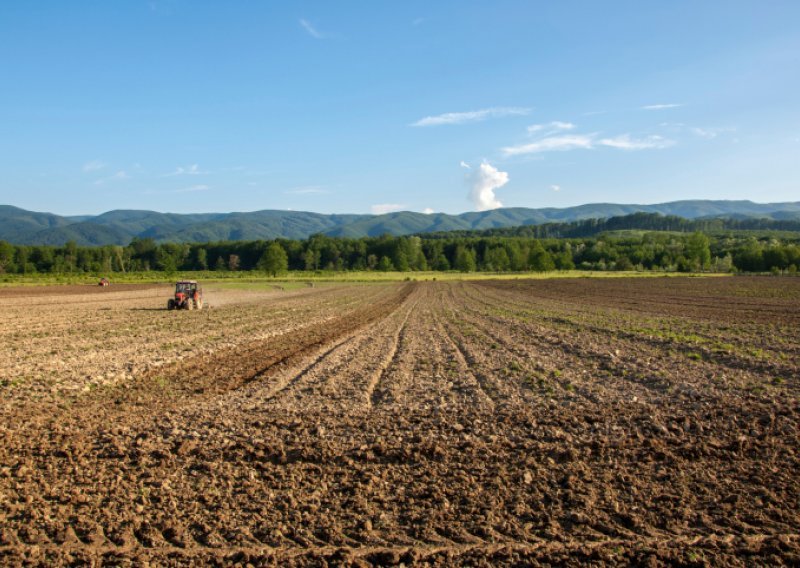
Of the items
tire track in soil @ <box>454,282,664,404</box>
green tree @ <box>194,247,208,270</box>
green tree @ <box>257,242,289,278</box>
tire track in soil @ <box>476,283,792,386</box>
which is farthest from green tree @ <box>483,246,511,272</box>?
tire track in soil @ <box>454,282,664,404</box>

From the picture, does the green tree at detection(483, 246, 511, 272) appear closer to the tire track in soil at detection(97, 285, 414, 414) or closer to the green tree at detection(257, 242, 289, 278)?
the green tree at detection(257, 242, 289, 278)

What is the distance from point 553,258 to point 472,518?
158077mm

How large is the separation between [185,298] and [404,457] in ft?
108

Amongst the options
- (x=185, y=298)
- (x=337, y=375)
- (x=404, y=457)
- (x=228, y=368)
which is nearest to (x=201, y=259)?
(x=185, y=298)

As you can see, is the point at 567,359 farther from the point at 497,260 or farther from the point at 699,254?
the point at 497,260

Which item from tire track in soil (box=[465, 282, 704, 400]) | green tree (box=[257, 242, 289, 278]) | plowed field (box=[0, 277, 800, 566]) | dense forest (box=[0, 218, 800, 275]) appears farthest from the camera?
dense forest (box=[0, 218, 800, 275])

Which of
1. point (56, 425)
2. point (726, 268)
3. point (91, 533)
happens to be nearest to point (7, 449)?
point (56, 425)

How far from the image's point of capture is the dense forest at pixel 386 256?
135750 mm

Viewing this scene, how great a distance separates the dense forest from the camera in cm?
13575

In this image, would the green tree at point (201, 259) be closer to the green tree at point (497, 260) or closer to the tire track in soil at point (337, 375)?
the green tree at point (497, 260)

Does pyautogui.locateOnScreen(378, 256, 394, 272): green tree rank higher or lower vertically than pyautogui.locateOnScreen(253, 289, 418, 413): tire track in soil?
higher

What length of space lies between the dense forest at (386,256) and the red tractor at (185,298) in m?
89.0

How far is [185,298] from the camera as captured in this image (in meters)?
38.3

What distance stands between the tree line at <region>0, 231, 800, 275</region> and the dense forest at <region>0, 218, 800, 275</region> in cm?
21
